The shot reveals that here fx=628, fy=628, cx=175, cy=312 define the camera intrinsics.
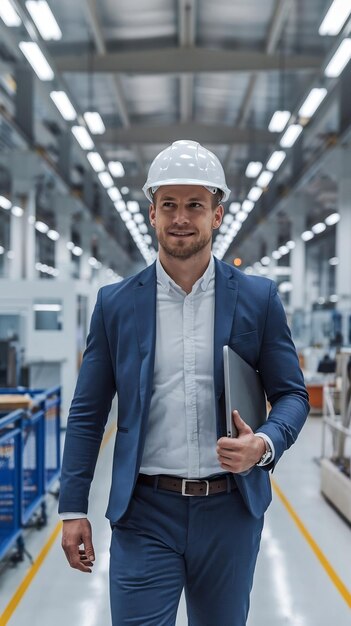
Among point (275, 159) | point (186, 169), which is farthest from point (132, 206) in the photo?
point (186, 169)

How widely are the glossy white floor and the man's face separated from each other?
2.94m

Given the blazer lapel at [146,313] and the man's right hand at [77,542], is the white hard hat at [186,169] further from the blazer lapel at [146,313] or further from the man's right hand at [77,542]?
the man's right hand at [77,542]

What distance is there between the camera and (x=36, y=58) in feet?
22.5

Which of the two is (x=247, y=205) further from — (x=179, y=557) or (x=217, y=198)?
(x=179, y=557)

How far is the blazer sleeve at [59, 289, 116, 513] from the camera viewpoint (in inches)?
74.8

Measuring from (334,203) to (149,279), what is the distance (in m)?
20.2

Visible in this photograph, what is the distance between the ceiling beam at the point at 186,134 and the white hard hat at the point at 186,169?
483 inches

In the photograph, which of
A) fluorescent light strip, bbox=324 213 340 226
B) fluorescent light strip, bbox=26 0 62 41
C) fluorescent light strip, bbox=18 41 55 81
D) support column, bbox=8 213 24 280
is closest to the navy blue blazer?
fluorescent light strip, bbox=26 0 62 41

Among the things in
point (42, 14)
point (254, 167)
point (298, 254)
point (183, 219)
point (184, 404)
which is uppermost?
point (254, 167)

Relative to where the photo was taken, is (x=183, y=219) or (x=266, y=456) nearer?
(x=266, y=456)

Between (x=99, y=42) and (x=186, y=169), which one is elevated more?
(x=99, y=42)

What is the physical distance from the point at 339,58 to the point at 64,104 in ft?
11.5

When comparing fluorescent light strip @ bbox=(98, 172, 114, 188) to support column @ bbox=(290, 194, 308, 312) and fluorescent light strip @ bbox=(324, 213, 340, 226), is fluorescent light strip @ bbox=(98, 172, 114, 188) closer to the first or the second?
support column @ bbox=(290, 194, 308, 312)

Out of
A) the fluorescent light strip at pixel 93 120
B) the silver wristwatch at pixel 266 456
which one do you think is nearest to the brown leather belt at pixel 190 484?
the silver wristwatch at pixel 266 456
